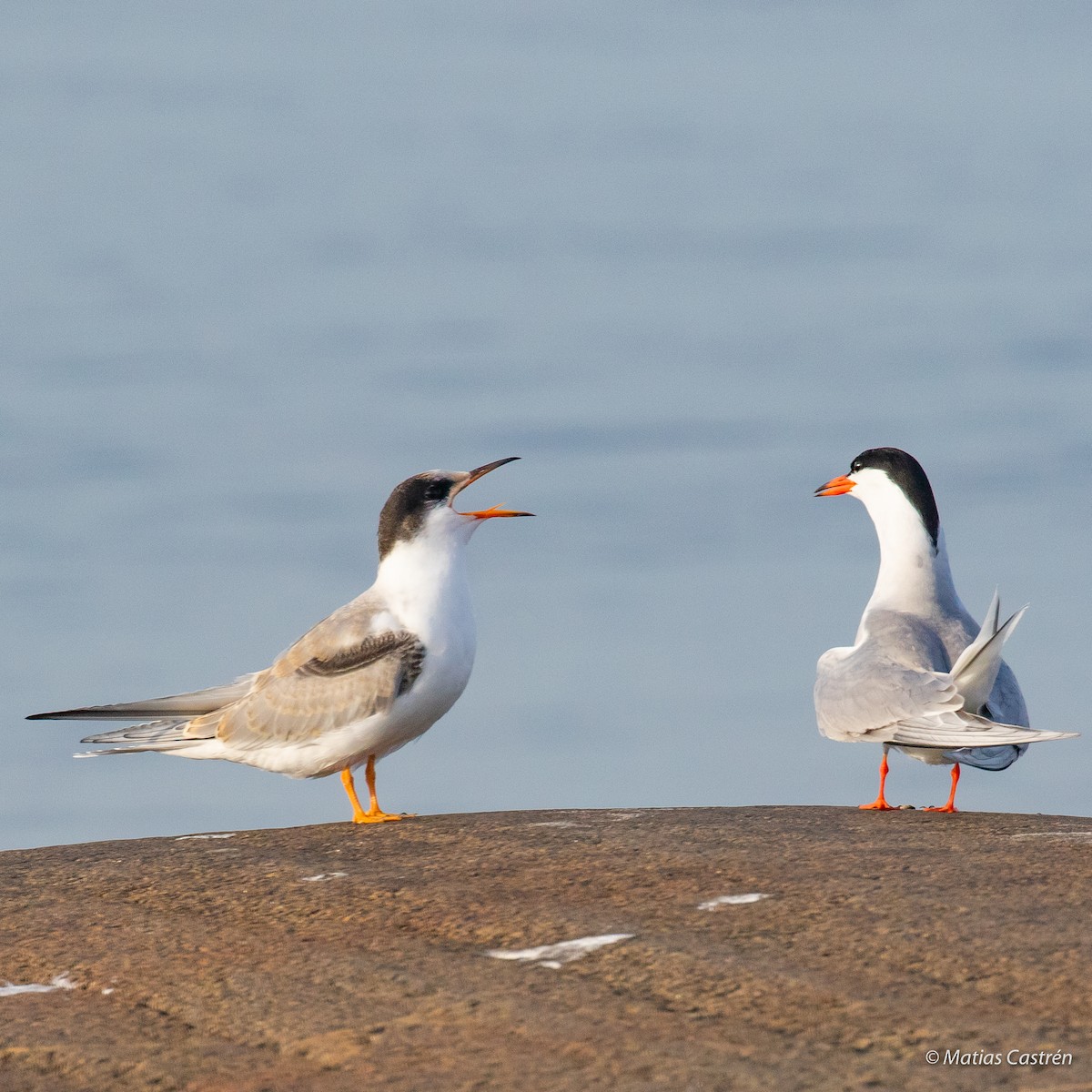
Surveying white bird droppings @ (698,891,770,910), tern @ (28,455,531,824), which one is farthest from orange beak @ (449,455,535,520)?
white bird droppings @ (698,891,770,910)

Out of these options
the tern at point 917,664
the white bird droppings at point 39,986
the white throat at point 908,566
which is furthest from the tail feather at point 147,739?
the white throat at point 908,566

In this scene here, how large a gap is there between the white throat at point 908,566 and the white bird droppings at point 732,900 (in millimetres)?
4145

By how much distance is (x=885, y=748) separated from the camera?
31.8 feet

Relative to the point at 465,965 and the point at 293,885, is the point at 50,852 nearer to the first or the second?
the point at 293,885

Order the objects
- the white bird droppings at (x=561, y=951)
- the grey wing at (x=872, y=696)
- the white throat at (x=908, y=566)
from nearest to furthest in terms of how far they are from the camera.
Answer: the white bird droppings at (x=561, y=951)
the grey wing at (x=872, y=696)
the white throat at (x=908, y=566)

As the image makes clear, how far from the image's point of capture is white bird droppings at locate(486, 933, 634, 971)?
6.06 meters

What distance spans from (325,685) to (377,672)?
406 millimetres

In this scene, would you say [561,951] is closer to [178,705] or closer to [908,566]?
[178,705]

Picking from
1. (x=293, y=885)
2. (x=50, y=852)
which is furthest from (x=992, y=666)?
(x=50, y=852)

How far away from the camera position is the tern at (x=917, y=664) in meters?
9.09

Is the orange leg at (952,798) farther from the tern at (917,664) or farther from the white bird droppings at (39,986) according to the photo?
the white bird droppings at (39,986)

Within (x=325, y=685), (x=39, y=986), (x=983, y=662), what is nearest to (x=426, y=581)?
(x=325, y=685)

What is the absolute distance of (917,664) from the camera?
963cm

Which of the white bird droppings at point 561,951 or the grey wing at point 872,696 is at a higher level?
the grey wing at point 872,696
